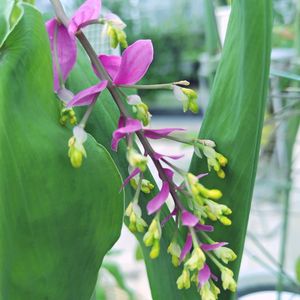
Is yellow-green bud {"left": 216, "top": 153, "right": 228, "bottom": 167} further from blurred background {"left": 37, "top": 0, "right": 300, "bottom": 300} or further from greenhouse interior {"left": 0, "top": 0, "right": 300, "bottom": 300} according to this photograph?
blurred background {"left": 37, "top": 0, "right": 300, "bottom": 300}

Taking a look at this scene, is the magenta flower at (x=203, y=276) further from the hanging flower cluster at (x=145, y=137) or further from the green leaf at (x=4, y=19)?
the green leaf at (x=4, y=19)

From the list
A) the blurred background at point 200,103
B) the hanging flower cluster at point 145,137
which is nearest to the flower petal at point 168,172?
the hanging flower cluster at point 145,137

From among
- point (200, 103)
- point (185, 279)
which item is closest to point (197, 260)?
point (185, 279)

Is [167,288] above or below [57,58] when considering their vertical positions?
below

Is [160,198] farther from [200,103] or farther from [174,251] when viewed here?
[200,103]

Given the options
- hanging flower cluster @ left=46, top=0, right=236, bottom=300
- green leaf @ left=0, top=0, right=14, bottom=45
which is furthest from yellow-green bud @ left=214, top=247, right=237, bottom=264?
green leaf @ left=0, top=0, right=14, bottom=45
